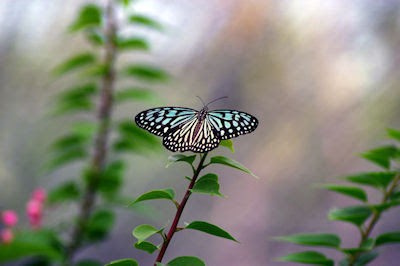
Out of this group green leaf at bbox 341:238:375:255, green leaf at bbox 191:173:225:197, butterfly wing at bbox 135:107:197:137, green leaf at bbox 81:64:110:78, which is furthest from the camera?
green leaf at bbox 81:64:110:78

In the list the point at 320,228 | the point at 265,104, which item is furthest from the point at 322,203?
the point at 265,104

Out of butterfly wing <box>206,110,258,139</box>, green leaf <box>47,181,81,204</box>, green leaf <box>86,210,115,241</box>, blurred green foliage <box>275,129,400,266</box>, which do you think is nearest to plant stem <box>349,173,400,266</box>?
blurred green foliage <box>275,129,400,266</box>

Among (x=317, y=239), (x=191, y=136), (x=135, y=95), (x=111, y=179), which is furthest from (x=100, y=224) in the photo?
(x=317, y=239)

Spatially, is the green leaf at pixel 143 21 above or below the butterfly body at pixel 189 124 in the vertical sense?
above

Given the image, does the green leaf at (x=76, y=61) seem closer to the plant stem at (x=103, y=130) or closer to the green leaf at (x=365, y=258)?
the plant stem at (x=103, y=130)

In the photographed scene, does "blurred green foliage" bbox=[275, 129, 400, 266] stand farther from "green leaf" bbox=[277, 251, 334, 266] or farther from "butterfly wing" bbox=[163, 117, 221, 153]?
"butterfly wing" bbox=[163, 117, 221, 153]

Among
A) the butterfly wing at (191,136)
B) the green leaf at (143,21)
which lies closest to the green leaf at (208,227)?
the butterfly wing at (191,136)

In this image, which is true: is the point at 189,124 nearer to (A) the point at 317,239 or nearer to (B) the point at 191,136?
(B) the point at 191,136
